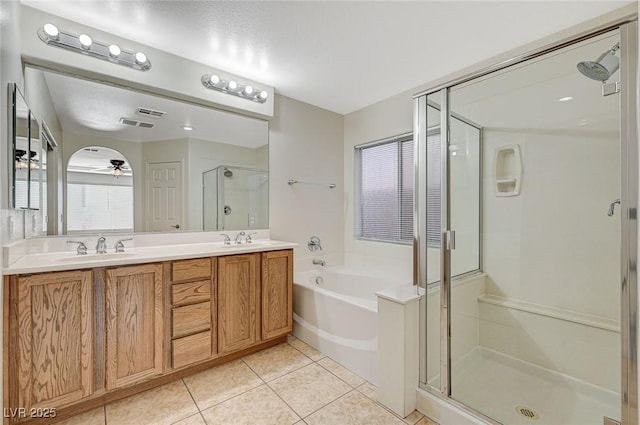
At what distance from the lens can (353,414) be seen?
1612 mm

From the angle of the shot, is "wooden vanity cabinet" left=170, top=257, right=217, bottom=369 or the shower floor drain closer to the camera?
the shower floor drain

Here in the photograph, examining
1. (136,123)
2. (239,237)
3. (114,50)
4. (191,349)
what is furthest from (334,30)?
(191,349)

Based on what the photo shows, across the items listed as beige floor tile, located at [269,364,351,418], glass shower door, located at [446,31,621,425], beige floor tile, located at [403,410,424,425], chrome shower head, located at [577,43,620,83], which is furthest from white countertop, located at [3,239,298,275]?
chrome shower head, located at [577,43,620,83]

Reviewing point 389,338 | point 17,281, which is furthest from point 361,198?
point 17,281

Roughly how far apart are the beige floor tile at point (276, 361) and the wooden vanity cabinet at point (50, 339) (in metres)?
1.01

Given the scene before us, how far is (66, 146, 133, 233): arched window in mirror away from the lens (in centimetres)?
189

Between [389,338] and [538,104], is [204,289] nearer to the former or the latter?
[389,338]

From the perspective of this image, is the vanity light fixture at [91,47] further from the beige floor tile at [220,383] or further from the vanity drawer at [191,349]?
the beige floor tile at [220,383]

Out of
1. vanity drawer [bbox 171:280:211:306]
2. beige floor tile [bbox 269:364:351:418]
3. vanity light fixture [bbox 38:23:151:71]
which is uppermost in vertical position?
vanity light fixture [bbox 38:23:151:71]

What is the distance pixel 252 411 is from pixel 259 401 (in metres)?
0.09

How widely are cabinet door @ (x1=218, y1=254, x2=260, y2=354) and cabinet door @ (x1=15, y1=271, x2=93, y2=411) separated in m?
0.74

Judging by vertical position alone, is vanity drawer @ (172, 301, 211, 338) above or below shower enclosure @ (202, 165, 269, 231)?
below

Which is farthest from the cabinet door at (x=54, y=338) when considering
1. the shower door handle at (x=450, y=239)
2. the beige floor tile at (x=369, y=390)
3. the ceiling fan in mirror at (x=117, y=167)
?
the shower door handle at (x=450, y=239)

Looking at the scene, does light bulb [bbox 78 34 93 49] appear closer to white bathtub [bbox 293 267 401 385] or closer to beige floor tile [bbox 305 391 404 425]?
white bathtub [bbox 293 267 401 385]
